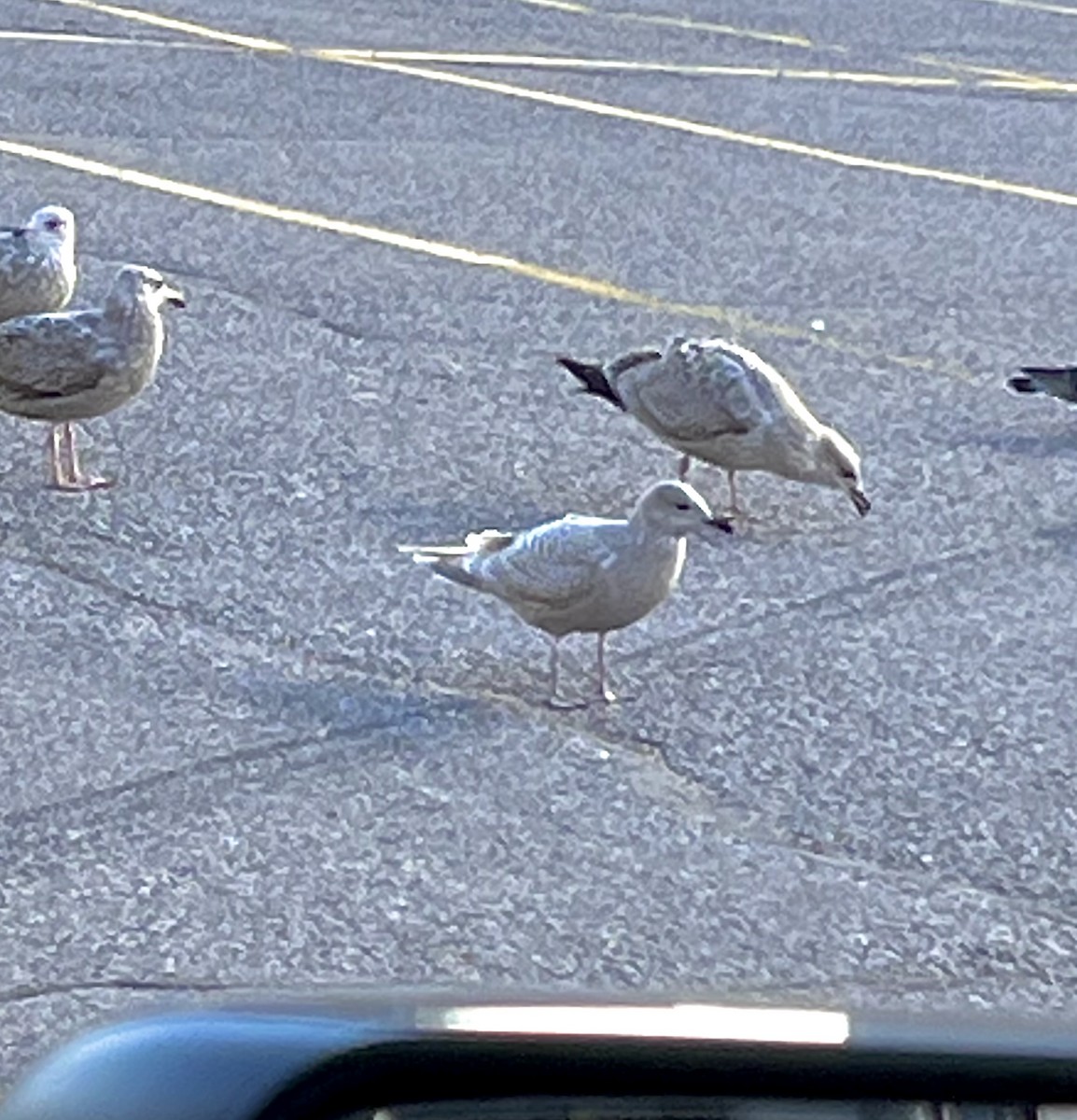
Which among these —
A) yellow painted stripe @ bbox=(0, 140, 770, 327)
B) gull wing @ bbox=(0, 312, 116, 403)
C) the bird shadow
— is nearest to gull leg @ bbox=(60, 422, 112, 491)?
gull wing @ bbox=(0, 312, 116, 403)

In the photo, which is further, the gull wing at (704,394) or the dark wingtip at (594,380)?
the dark wingtip at (594,380)

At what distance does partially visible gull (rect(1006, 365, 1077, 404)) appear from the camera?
34.5 ft

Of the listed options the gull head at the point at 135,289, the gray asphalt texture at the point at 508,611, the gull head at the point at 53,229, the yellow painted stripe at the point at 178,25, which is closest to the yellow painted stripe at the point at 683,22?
the yellow painted stripe at the point at 178,25

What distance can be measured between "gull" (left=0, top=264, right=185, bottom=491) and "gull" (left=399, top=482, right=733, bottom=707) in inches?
78.0

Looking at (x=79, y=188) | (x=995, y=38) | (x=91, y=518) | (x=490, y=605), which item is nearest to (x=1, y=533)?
(x=91, y=518)

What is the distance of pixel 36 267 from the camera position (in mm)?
10555

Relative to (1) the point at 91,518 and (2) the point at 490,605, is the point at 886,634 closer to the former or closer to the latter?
(2) the point at 490,605

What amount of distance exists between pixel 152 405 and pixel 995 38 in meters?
10.0

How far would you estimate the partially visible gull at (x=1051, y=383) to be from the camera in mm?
10508

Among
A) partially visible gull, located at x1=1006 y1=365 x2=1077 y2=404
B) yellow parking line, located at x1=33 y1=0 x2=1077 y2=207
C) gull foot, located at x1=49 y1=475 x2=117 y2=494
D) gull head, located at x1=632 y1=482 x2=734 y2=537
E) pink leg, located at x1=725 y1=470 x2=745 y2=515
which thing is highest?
gull head, located at x1=632 y1=482 x2=734 y2=537

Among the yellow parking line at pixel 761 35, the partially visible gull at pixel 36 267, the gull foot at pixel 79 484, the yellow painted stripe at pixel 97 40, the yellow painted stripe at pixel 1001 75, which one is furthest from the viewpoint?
the yellow parking line at pixel 761 35

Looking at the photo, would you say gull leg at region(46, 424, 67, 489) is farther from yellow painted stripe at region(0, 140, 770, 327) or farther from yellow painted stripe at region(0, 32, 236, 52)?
yellow painted stripe at region(0, 32, 236, 52)

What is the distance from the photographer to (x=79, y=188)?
45.8 feet

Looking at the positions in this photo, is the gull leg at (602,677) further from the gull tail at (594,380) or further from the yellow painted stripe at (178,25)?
the yellow painted stripe at (178,25)
